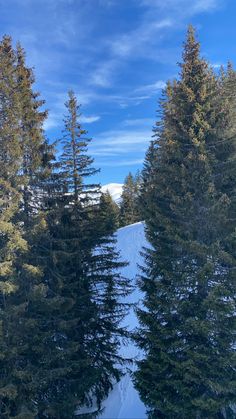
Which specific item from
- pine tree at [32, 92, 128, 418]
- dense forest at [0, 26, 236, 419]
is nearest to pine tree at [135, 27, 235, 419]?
dense forest at [0, 26, 236, 419]

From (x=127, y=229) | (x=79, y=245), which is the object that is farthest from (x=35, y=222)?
(x=127, y=229)

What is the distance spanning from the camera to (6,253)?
40.8 feet

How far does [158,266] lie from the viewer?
41.9ft

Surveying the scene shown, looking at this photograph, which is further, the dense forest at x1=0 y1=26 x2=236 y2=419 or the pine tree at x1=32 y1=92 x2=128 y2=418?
the pine tree at x1=32 y1=92 x2=128 y2=418

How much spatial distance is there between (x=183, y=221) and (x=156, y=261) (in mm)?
1748

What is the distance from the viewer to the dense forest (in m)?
11.2

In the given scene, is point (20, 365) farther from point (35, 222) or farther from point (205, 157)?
point (205, 157)

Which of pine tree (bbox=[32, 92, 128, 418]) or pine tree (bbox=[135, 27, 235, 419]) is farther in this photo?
pine tree (bbox=[32, 92, 128, 418])

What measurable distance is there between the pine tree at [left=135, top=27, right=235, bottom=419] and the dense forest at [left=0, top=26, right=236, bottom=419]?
0.04 meters

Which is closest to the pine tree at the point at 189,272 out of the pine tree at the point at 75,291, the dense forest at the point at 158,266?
the dense forest at the point at 158,266

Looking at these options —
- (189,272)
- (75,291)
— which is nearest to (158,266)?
(189,272)

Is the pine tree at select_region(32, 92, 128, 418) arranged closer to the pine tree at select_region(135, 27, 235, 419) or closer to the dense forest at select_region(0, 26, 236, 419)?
the dense forest at select_region(0, 26, 236, 419)

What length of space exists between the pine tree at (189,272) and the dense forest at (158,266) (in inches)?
1.6

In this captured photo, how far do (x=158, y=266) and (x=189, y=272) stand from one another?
131 cm
